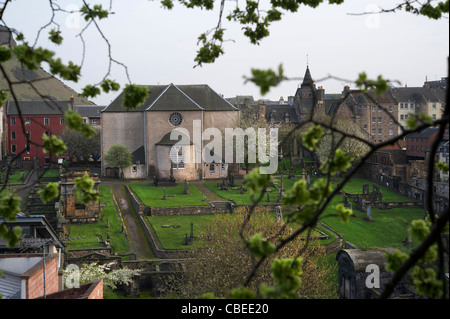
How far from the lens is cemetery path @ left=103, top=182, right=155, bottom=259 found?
104 ft

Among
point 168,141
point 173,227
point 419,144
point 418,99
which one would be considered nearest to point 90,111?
point 168,141

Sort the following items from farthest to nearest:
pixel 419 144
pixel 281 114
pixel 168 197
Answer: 1. pixel 281 114
2. pixel 419 144
3. pixel 168 197

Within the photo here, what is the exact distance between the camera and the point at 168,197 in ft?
147

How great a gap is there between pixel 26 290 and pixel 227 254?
10536mm

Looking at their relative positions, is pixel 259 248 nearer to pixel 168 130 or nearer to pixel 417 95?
pixel 168 130

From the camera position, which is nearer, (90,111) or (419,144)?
(419,144)

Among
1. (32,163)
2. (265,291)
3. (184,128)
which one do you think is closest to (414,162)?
(184,128)

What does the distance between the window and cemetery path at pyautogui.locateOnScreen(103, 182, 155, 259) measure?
6929 mm

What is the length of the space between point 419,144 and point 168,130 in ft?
96.6

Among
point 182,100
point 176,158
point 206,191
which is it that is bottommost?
point 206,191

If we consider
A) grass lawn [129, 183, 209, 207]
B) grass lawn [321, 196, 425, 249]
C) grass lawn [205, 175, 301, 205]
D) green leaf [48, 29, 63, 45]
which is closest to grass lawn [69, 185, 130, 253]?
grass lawn [129, 183, 209, 207]

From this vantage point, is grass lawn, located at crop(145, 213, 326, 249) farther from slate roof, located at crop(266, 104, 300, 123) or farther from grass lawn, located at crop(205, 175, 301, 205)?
slate roof, located at crop(266, 104, 300, 123)

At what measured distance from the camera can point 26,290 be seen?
45.3 ft

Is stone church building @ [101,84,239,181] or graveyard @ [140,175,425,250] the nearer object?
graveyard @ [140,175,425,250]
